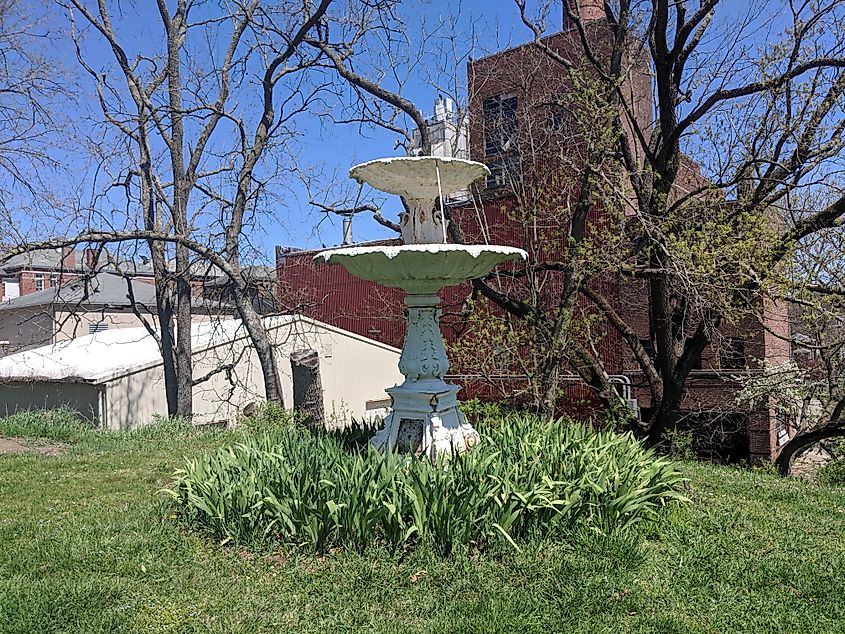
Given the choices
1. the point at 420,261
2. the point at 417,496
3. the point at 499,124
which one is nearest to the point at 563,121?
the point at 499,124

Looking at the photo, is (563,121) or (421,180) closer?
(421,180)

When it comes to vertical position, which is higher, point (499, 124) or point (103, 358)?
point (499, 124)

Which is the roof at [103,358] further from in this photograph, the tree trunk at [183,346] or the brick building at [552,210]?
the brick building at [552,210]

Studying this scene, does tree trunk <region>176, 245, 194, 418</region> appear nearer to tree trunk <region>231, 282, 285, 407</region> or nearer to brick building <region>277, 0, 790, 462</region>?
brick building <region>277, 0, 790, 462</region>

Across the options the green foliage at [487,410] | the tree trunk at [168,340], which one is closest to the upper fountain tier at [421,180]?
the green foliage at [487,410]

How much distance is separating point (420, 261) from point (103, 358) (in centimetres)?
1381

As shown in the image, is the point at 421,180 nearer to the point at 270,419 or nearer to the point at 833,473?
the point at 270,419

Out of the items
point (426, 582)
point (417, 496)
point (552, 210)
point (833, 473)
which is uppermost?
point (552, 210)

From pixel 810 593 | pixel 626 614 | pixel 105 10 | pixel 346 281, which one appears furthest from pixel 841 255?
pixel 346 281

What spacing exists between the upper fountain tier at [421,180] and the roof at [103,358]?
7.66 meters

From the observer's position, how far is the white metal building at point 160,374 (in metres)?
13.8

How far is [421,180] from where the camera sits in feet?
16.8

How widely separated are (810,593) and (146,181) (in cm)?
1386

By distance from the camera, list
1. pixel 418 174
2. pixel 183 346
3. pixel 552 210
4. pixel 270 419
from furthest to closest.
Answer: pixel 183 346
pixel 552 210
pixel 270 419
pixel 418 174
